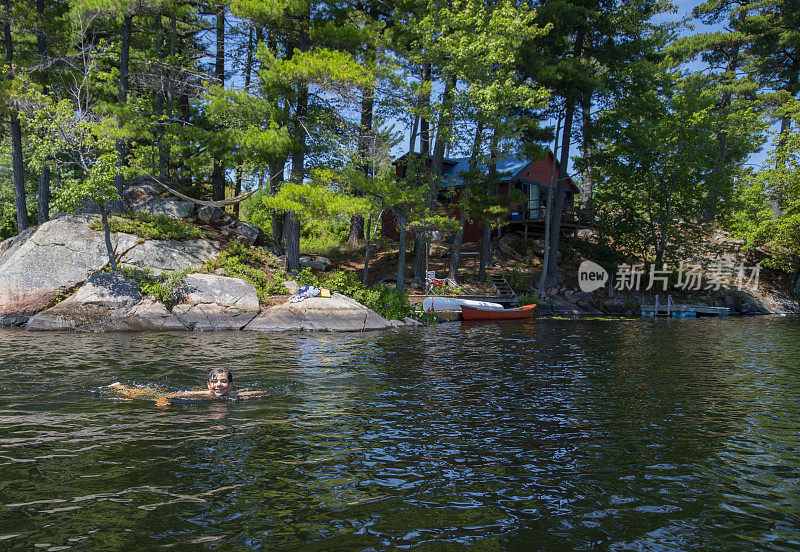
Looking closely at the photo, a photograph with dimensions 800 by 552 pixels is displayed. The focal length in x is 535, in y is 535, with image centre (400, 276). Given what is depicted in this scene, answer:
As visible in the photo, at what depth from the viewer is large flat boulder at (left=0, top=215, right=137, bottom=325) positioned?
18344 mm

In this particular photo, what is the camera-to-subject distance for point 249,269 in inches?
837

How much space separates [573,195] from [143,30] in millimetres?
31810

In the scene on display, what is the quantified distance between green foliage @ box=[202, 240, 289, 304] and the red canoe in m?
8.00

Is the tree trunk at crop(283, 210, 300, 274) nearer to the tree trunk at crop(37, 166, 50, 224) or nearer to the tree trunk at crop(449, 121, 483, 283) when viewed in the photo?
the tree trunk at crop(449, 121, 483, 283)

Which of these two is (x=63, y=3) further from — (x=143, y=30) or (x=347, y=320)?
(x=347, y=320)

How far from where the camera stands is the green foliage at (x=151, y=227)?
20828mm

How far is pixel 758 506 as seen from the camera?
512 cm

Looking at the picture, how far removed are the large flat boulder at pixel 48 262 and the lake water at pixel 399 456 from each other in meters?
7.19

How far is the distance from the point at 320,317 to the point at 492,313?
8.51 meters

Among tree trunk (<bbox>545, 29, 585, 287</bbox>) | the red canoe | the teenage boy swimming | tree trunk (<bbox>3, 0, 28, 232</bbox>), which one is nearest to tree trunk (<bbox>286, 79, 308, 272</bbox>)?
the red canoe

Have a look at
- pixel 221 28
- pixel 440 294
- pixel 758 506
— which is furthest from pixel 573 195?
pixel 758 506

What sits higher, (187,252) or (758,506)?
(187,252)

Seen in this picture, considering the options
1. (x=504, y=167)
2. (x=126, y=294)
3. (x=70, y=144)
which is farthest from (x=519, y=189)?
(x=70, y=144)

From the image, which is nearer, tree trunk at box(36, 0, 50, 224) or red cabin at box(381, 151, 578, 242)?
tree trunk at box(36, 0, 50, 224)
